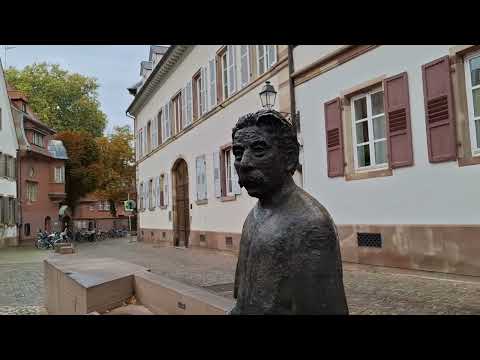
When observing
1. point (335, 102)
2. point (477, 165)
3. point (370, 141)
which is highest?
point (335, 102)

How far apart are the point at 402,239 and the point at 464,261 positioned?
53.6 inches

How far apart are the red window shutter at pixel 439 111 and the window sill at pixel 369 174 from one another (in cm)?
102

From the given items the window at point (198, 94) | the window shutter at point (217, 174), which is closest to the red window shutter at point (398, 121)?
the window shutter at point (217, 174)

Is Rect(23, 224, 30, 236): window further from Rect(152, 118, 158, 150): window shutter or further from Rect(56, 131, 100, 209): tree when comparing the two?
Rect(152, 118, 158, 150): window shutter

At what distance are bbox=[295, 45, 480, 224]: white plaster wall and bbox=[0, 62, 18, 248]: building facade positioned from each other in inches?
944

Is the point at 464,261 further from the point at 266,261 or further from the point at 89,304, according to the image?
the point at 266,261

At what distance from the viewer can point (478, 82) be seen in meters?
7.65

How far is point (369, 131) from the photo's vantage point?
9.82 metres

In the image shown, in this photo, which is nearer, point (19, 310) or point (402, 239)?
point (19, 310)

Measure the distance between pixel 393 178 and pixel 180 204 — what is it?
14.2 metres

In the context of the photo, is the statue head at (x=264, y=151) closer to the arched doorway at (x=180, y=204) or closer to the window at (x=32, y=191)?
the arched doorway at (x=180, y=204)

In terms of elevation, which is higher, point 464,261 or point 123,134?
point 123,134

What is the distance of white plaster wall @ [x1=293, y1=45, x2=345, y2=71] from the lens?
10.8 meters

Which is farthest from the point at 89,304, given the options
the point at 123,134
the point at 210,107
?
the point at 123,134
